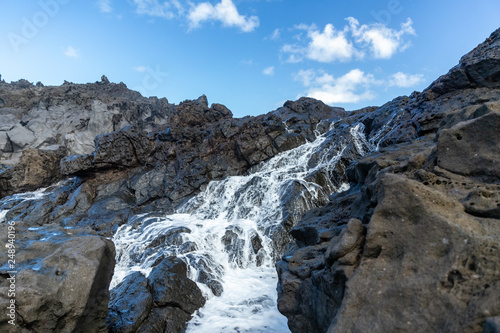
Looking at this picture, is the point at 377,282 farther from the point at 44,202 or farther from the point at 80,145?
the point at 80,145

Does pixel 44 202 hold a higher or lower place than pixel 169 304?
higher

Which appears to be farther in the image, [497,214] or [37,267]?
[37,267]

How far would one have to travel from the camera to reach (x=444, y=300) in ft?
11.4

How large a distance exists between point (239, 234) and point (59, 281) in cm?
1089

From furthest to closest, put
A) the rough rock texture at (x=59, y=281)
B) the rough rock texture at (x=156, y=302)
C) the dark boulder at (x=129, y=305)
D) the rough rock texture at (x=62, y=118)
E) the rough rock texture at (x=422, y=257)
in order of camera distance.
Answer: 1. the rough rock texture at (x=62, y=118)
2. the rough rock texture at (x=156, y=302)
3. the dark boulder at (x=129, y=305)
4. the rough rock texture at (x=59, y=281)
5. the rough rock texture at (x=422, y=257)

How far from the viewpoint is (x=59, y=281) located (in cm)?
614

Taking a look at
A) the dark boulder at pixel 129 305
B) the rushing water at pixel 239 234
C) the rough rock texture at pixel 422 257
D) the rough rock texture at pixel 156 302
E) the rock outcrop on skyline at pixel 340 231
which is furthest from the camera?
the rushing water at pixel 239 234

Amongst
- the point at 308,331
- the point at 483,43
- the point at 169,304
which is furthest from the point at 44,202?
the point at 483,43

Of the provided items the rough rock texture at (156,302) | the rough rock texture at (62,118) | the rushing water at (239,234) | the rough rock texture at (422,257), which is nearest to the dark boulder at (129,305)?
the rough rock texture at (156,302)

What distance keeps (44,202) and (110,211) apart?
664cm

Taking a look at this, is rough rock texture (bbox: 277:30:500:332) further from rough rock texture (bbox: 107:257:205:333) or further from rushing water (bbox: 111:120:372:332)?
rough rock texture (bbox: 107:257:205:333)

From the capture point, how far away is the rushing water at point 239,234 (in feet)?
34.9

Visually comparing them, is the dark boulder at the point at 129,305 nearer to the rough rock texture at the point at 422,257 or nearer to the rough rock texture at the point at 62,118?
the rough rock texture at the point at 422,257

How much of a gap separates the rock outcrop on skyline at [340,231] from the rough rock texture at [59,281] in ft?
0.09
